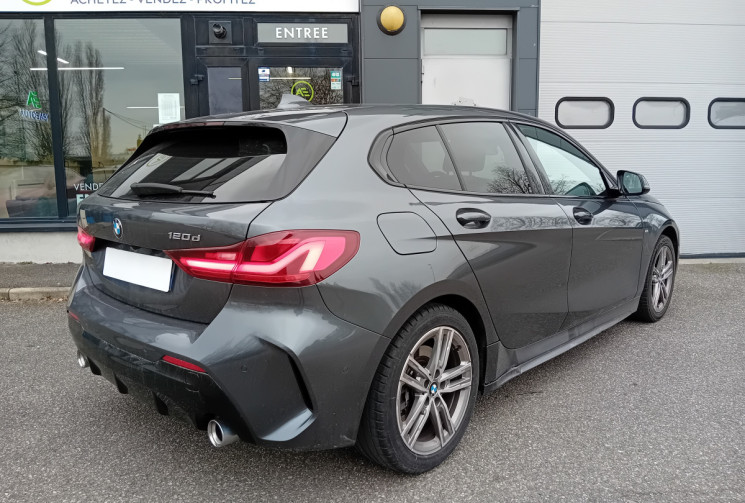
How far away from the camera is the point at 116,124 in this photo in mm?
7707

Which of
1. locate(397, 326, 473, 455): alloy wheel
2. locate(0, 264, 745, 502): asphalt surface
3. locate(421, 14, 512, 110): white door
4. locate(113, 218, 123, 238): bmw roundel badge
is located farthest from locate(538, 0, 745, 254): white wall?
locate(113, 218, 123, 238): bmw roundel badge

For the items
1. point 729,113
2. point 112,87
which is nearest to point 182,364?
point 112,87

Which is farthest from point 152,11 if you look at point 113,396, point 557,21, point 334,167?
point 334,167

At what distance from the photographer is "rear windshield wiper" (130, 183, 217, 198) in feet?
7.68

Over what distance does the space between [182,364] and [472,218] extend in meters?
1.40

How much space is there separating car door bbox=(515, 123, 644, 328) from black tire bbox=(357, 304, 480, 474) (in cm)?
103

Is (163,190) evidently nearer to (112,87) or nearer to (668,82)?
(112,87)

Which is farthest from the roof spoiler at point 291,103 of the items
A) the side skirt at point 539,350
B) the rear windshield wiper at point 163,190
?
the side skirt at point 539,350

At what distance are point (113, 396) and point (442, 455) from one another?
1992 millimetres

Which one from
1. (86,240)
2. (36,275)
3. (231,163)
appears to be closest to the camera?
(231,163)

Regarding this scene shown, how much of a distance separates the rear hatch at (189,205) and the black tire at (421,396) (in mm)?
717

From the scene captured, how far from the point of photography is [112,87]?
766 centimetres

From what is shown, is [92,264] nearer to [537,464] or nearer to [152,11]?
[537,464]

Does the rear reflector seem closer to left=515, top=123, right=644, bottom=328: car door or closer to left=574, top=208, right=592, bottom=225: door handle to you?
left=515, top=123, right=644, bottom=328: car door
